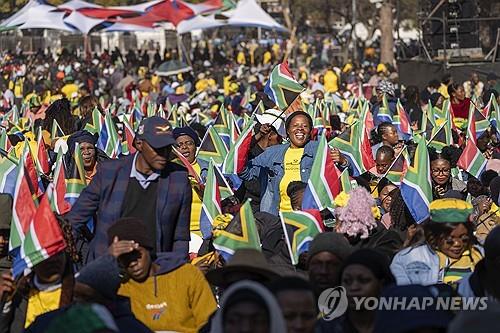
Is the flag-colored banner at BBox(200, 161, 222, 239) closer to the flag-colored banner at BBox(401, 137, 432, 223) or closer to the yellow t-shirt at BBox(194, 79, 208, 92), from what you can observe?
the flag-colored banner at BBox(401, 137, 432, 223)

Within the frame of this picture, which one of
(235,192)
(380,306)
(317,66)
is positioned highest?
(380,306)

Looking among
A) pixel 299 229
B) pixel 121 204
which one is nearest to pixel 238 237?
pixel 299 229

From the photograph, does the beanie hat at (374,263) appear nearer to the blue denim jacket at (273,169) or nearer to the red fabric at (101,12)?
the blue denim jacket at (273,169)

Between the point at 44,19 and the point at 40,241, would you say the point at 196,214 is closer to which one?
the point at 40,241

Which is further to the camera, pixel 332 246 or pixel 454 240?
pixel 454 240

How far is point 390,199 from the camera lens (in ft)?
35.8

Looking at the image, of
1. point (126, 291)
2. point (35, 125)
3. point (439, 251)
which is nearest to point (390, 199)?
point (439, 251)

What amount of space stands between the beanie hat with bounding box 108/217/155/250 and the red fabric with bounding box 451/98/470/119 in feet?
34.6

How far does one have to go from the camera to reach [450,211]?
310 inches

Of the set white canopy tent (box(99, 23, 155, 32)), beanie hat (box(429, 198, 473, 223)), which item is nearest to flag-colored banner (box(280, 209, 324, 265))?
beanie hat (box(429, 198, 473, 223))

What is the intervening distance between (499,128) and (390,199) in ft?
17.2

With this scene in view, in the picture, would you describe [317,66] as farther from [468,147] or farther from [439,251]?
[439,251]

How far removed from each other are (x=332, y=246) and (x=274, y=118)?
6664 mm

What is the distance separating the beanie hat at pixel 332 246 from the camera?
7.16 meters
